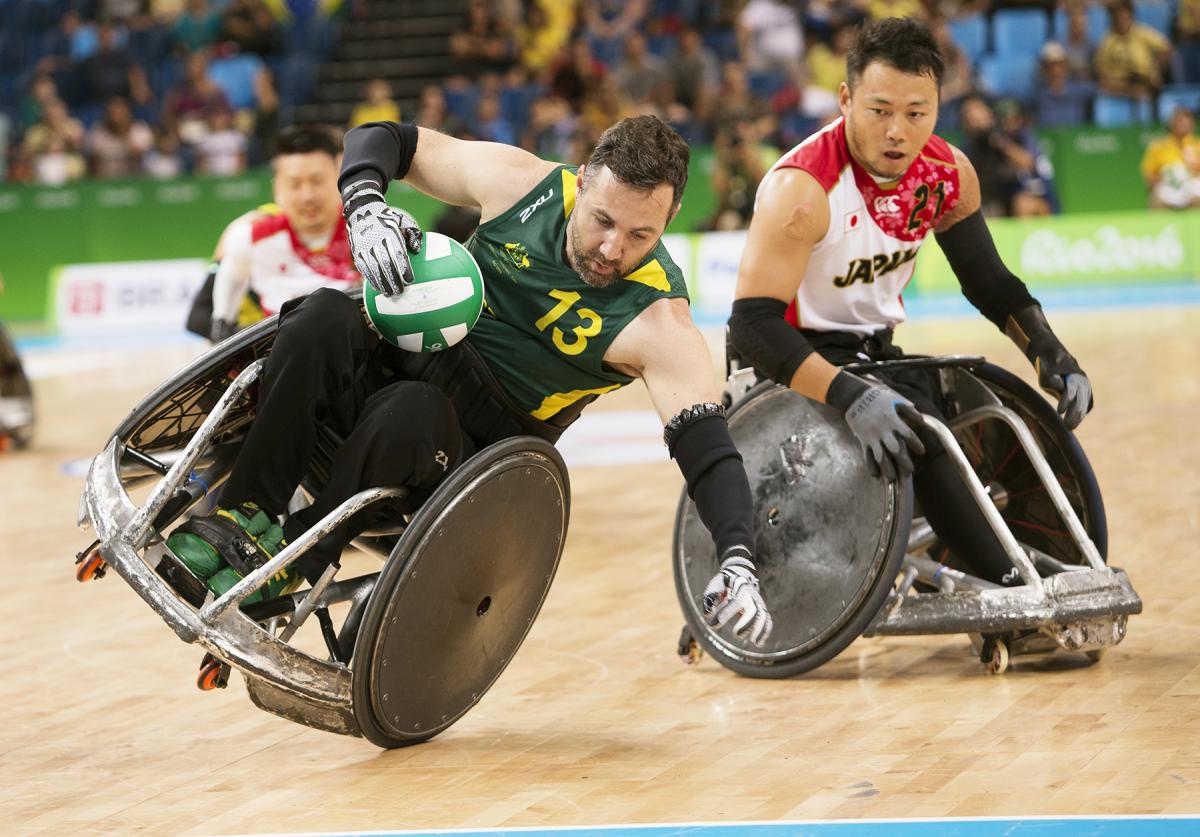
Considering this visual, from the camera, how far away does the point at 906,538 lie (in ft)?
15.4

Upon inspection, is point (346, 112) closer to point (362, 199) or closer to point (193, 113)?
point (193, 113)

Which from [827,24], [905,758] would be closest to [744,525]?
[905,758]

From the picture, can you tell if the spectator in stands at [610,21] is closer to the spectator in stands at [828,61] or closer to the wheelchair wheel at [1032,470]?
the spectator in stands at [828,61]

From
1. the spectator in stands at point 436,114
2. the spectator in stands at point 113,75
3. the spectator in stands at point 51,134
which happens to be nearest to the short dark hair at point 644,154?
the spectator in stands at point 436,114

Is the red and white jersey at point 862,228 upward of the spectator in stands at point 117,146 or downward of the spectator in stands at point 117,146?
upward

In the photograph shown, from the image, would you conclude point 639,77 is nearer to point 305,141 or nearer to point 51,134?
point 51,134

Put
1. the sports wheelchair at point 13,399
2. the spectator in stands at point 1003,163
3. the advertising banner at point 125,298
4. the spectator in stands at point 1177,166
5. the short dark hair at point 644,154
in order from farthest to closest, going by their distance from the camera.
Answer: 1. the advertising banner at point 125,298
2. the spectator in stands at point 1177,166
3. the spectator in stands at point 1003,163
4. the sports wheelchair at point 13,399
5. the short dark hair at point 644,154

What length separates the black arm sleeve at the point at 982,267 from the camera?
525cm

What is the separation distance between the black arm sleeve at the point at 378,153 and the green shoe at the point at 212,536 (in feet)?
2.82

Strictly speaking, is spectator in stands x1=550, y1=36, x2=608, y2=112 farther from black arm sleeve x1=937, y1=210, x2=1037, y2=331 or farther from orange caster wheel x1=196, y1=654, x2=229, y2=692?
orange caster wheel x1=196, y1=654, x2=229, y2=692

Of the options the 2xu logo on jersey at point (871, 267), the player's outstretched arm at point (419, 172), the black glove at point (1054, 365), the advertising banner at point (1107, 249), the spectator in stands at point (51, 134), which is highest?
the player's outstretched arm at point (419, 172)

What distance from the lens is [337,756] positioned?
437 centimetres

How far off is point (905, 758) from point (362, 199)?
1.88 meters

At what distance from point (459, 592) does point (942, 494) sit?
1.57 m
